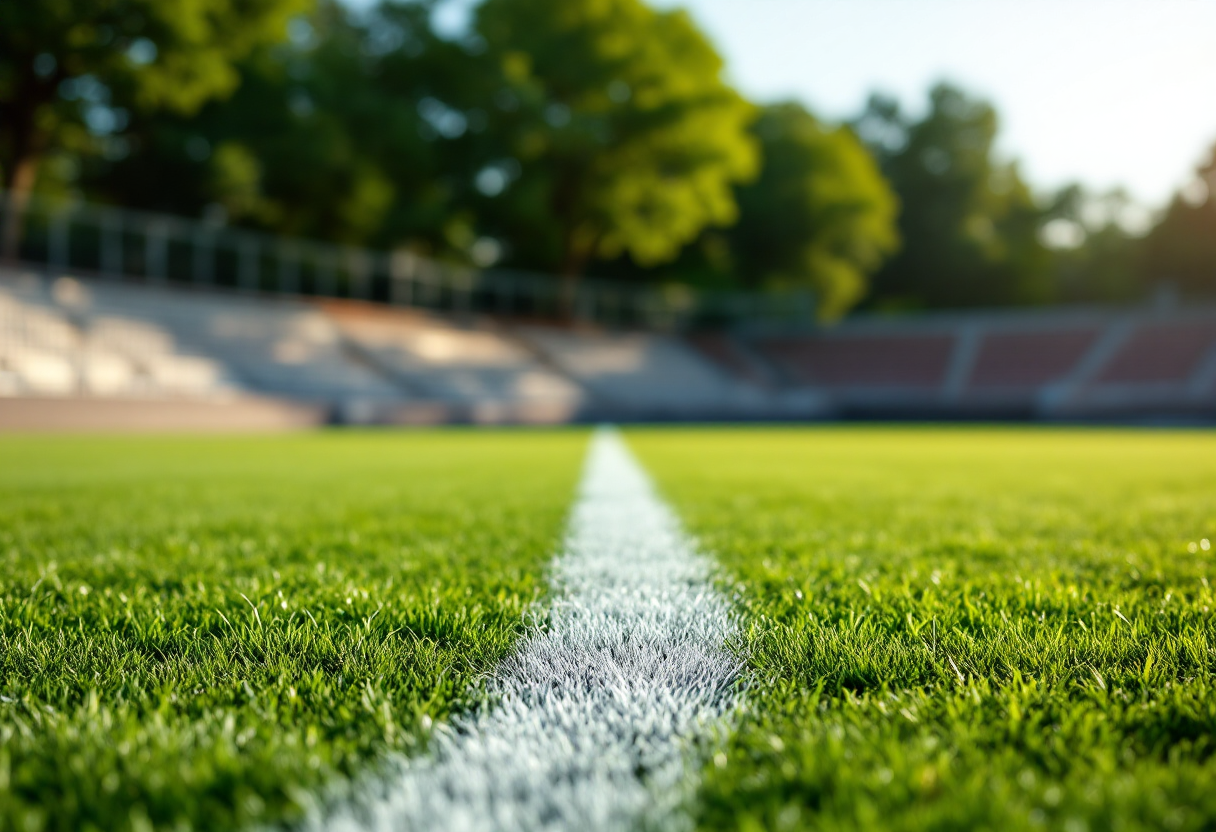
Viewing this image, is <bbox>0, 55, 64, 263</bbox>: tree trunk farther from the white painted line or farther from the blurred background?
the white painted line

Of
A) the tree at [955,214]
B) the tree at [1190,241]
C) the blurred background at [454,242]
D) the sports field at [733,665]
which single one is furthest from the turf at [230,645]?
the tree at [1190,241]

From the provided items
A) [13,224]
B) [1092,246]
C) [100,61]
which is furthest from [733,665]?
[1092,246]

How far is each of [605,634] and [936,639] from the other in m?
0.59

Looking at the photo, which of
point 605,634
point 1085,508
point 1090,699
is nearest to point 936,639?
point 1090,699

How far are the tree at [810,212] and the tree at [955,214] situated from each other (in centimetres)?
714

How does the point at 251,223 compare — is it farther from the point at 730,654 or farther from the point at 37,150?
the point at 730,654

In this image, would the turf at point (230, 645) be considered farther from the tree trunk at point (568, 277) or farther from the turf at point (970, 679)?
the tree trunk at point (568, 277)

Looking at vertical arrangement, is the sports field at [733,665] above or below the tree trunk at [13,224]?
below

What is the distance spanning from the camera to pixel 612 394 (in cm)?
2748

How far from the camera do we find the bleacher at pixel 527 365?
1683cm

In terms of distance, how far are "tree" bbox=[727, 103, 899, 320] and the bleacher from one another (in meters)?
3.65

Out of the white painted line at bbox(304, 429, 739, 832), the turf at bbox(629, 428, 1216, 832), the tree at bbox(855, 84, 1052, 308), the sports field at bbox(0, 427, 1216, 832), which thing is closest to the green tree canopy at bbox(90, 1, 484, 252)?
the sports field at bbox(0, 427, 1216, 832)

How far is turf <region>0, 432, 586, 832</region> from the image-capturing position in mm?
868

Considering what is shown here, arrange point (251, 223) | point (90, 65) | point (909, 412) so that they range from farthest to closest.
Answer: point (909, 412) → point (251, 223) → point (90, 65)
